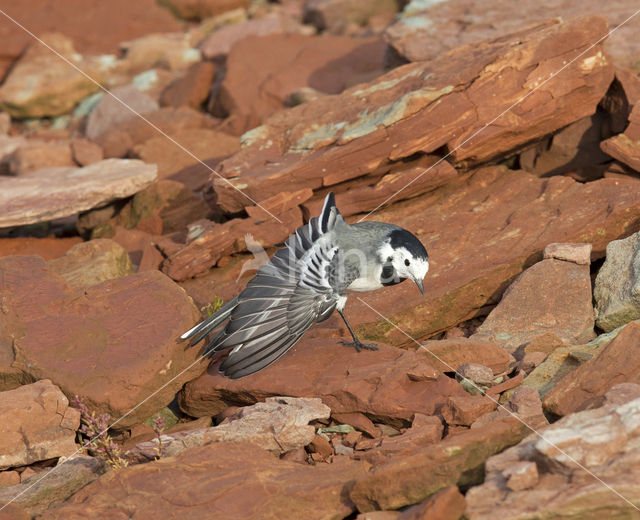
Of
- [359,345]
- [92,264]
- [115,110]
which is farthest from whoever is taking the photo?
[115,110]

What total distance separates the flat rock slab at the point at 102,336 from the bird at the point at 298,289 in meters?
0.30

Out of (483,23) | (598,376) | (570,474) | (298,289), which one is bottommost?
(598,376)

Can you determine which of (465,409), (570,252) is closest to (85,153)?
(570,252)

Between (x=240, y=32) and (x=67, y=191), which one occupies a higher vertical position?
(x=240, y=32)

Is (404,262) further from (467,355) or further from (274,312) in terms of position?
(274,312)

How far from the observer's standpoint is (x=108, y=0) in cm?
1967

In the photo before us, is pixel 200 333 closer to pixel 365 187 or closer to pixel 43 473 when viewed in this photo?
pixel 43 473

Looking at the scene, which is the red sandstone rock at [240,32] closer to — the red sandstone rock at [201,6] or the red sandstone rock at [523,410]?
the red sandstone rock at [201,6]

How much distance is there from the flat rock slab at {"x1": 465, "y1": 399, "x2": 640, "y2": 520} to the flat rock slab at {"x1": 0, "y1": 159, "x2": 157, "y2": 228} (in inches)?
251

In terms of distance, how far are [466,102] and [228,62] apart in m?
6.94

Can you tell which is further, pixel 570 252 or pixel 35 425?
pixel 570 252

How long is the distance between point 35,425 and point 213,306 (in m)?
2.29

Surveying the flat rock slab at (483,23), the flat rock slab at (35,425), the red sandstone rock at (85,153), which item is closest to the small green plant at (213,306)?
the flat rock slab at (35,425)

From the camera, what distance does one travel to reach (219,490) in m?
4.85
